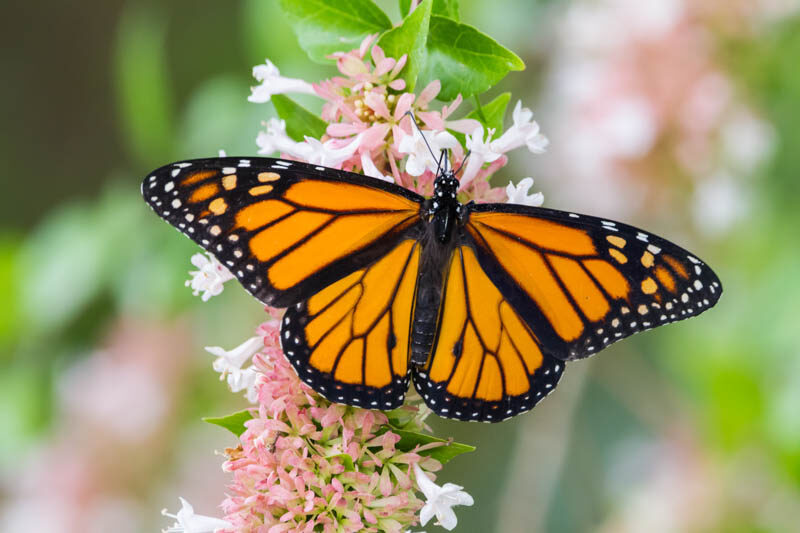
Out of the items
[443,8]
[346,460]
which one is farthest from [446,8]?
[346,460]

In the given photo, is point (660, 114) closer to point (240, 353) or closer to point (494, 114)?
point (494, 114)

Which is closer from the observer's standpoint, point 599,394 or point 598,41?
point 598,41

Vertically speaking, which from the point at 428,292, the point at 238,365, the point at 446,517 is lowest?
the point at 446,517

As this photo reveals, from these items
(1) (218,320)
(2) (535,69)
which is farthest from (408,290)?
(2) (535,69)

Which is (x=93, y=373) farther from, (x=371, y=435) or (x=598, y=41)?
(x=371, y=435)

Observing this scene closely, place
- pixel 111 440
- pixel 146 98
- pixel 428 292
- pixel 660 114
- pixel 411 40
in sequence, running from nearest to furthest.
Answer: pixel 411 40 → pixel 428 292 → pixel 146 98 → pixel 660 114 → pixel 111 440

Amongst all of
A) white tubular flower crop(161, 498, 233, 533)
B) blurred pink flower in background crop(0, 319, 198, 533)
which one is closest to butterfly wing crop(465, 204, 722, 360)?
white tubular flower crop(161, 498, 233, 533)
